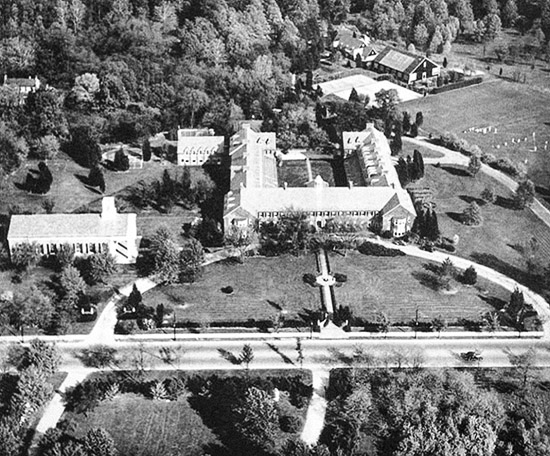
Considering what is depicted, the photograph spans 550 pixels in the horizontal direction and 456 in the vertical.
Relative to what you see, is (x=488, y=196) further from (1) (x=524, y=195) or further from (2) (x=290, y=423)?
(2) (x=290, y=423)

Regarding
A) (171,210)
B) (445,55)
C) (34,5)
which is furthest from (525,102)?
(34,5)

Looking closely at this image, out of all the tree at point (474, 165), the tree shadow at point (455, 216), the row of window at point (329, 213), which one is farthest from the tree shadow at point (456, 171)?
the row of window at point (329, 213)

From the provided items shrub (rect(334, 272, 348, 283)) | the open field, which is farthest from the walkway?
the open field

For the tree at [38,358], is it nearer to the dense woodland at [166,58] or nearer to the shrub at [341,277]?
the shrub at [341,277]

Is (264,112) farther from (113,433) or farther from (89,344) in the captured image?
(113,433)

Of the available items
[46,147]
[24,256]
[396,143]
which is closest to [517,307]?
[396,143]
